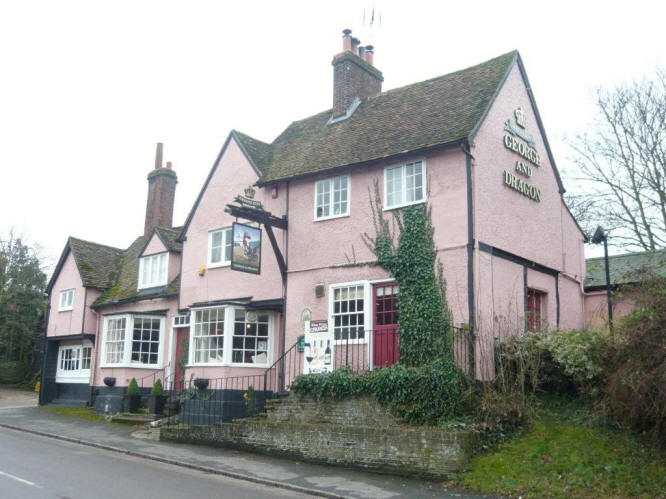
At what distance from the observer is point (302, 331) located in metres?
17.7

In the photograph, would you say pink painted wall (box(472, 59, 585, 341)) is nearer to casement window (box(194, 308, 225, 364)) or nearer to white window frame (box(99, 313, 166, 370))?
casement window (box(194, 308, 225, 364))

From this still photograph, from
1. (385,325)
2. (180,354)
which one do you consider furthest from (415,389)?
(180,354)

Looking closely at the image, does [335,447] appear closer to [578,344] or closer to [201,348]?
[578,344]

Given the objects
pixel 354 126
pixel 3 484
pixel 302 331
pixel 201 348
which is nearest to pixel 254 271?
pixel 302 331

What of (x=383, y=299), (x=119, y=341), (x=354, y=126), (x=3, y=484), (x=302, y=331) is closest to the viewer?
(x=3, y=484)

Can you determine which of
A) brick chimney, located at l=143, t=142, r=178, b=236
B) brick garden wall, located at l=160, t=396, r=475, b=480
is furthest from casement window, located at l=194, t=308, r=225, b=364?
brick chimney, located at l=143, t=142, r=178, b=236

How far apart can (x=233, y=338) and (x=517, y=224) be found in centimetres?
863

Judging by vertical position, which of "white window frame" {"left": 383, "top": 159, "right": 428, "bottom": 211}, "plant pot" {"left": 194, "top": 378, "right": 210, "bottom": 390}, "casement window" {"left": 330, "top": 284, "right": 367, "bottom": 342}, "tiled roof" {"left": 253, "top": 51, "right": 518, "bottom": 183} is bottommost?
"plant pot" {"left": 194, "top": 378, "right": 210, "bottom": 390}

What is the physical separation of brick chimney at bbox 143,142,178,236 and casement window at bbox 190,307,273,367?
8824 mm

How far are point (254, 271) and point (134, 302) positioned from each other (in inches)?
345

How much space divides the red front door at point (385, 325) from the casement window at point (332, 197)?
8.08 feet

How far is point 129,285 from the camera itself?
86.7 feet

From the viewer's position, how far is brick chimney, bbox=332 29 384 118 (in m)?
20.9

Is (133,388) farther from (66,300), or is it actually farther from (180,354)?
(66,300)
